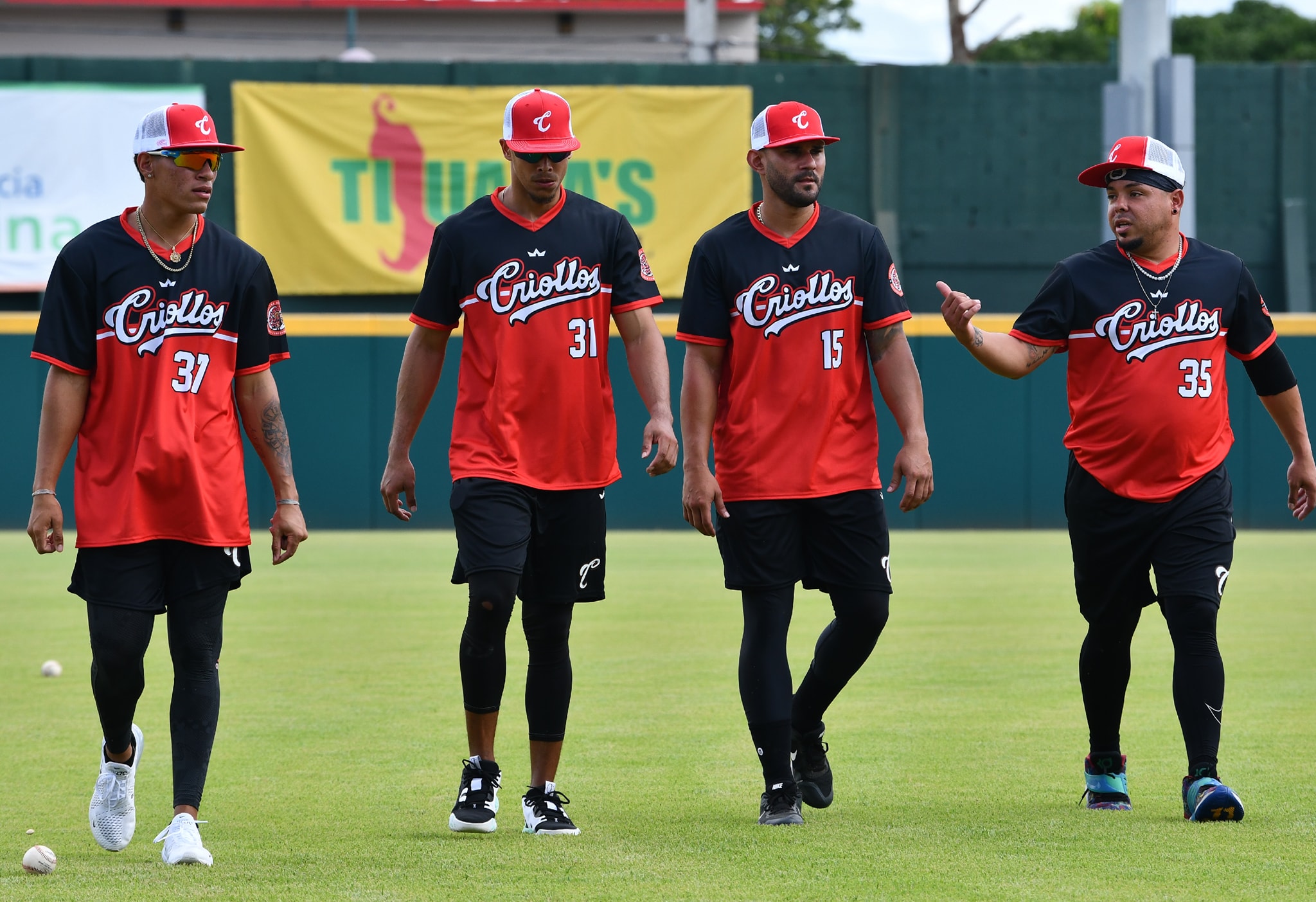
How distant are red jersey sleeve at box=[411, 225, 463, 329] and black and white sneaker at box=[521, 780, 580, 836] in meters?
1.56

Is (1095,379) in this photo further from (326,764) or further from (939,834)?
(326,764)

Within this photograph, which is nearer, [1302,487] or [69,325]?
[69,325]

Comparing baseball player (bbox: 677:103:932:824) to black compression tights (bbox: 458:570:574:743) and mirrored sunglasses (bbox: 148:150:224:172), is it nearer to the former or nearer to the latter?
black compression tights (bbox: 458:570:574:743)

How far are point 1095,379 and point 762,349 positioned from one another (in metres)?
1.19

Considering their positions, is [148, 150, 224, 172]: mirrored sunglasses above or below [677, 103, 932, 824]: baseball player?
above

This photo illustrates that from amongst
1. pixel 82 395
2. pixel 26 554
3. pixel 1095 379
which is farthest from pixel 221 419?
pixel 26 554

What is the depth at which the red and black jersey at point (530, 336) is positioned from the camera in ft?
19.7

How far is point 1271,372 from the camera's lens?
650 cm

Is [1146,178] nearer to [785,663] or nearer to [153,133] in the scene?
[785,663]

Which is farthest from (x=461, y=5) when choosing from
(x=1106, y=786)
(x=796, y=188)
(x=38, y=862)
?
(x=38, y=862)

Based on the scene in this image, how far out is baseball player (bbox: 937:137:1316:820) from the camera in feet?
20.3

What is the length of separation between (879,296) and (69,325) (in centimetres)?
264

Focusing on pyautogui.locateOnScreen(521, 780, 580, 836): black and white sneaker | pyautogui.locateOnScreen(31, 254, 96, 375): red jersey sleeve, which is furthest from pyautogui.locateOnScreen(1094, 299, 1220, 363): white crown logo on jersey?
pyautogui.locateOnScreen(31, 254, 96, 375): red jersey sleeve

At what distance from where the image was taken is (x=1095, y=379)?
642 cm
